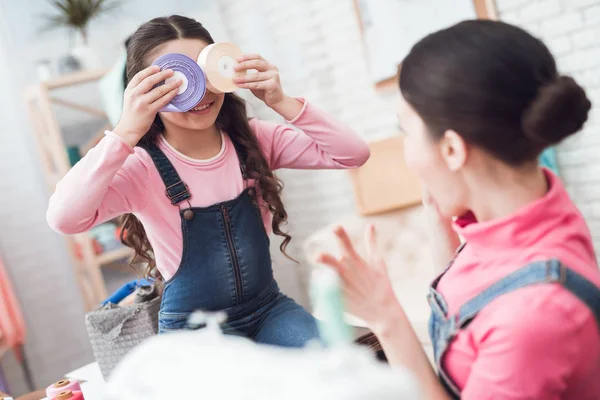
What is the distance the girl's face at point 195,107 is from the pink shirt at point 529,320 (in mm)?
611

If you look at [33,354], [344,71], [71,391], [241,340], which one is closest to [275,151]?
[71,391]

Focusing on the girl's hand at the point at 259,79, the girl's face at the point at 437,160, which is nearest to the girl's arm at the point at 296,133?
the girl's hand at the point at 259,79

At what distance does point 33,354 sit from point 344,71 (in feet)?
6.52

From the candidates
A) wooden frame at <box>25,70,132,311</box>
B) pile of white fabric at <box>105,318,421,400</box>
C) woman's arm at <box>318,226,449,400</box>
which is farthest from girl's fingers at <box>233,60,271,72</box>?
wooden frame at <box>25,70,132,311</box>

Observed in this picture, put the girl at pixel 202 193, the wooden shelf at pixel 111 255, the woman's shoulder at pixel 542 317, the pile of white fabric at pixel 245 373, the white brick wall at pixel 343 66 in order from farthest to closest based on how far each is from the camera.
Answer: the wooden shelf at pixel 111 255
the white brick wall at pixel 343 66
the girl at pixel 202 193
the woman's shoulder at pixel 542 317
the pile of white fabric at pixel 245 373

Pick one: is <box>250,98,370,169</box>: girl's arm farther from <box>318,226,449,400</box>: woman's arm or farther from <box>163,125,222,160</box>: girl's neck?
<box>318,226,449,400</box>: woman's arm

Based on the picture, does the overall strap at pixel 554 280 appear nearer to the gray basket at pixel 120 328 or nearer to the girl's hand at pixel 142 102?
the girl's hand at pixel 142 102

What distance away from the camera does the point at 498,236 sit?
2.73ft

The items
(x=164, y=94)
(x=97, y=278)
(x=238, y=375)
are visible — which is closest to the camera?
(x=238, y=375)

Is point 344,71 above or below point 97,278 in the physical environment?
above

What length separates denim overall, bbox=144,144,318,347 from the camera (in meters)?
1.26

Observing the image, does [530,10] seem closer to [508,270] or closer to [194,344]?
[508,270]

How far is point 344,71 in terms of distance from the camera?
2.93 meters

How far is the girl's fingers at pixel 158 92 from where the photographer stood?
1.16 m
